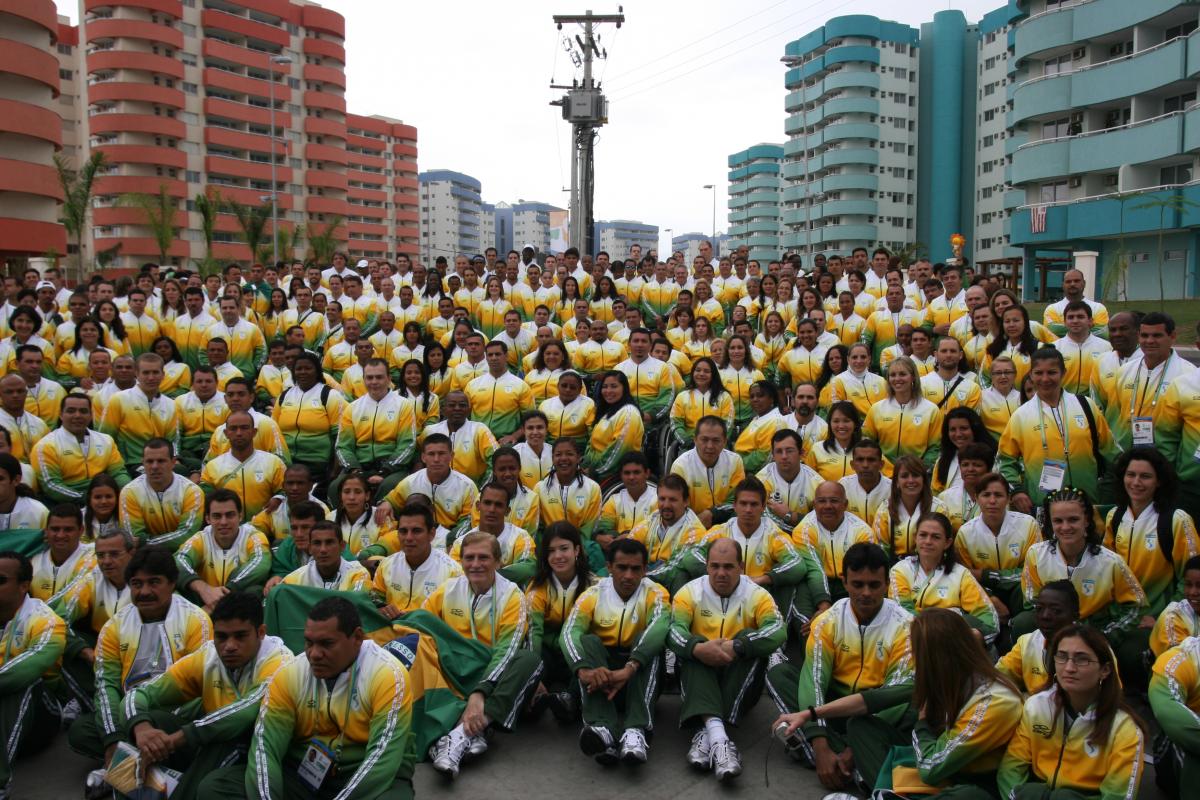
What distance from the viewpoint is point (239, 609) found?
4.69 metres

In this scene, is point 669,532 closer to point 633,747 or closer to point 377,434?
point 633,747

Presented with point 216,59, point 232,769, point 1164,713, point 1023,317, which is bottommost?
point 232,769

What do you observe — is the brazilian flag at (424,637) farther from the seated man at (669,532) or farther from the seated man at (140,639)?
the seated man at (669,532)

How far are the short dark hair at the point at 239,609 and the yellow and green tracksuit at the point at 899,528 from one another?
4.34 meters

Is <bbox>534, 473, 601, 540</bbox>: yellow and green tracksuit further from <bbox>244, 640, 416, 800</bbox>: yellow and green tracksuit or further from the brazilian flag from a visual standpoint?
<bbox>244, 640, 416, 800</bbox>: yellow and green tracksuit

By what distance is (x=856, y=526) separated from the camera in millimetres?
6719

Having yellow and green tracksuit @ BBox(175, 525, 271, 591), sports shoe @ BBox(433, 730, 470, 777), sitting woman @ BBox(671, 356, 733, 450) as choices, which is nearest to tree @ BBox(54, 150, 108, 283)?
sitting woman @ BBox(671, 356, 733, 450)

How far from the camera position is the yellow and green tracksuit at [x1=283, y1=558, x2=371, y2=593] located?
6031mm

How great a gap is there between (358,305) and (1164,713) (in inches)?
453

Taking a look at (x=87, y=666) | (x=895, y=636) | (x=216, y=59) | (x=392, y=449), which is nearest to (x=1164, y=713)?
(x=895, y=636)

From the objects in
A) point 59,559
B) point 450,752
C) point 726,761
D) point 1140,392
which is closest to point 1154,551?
point 1140,392

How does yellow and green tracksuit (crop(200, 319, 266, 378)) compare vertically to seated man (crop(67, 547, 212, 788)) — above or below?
above

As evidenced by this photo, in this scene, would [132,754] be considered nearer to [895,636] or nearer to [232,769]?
[232,769]

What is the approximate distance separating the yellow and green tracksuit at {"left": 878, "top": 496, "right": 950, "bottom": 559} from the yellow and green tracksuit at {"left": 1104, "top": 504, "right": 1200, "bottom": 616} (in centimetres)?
118
